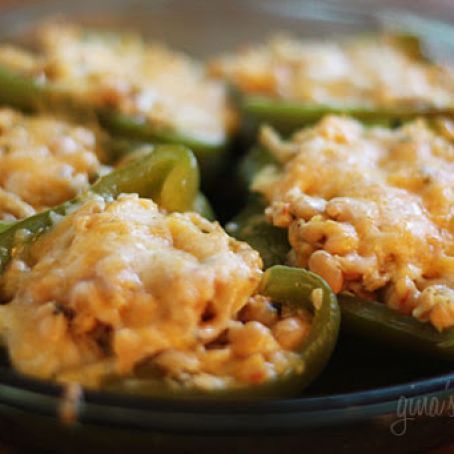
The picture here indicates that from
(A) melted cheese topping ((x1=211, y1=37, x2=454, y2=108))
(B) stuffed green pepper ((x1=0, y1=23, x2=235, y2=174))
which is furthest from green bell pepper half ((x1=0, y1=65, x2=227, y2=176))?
(A) melted cheese topping ((x1=211, y1=37, x2=454, y2=108))

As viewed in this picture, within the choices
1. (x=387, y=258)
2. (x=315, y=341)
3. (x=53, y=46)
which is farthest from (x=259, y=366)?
(x=53, y=46)

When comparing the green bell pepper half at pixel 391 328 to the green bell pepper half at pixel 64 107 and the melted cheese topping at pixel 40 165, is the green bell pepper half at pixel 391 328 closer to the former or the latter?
the melted cheese topping at pixel 40 165

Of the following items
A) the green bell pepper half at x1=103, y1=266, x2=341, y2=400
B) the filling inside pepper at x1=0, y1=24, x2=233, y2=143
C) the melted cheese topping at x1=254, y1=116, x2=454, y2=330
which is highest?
the melted cheese topping at x1=254, y1=116, x2=454, y2=330

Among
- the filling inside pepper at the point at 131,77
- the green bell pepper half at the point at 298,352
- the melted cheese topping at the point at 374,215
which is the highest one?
the melted cheese topping at the point at 374,215

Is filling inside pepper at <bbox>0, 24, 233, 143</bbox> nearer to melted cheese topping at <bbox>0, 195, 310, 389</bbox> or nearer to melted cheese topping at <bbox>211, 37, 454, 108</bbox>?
melted cheese topping at <bbox>211, 37, 454, 108</bbox>

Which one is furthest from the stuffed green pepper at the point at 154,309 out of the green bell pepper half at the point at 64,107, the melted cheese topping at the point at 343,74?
the melted cheese topping at the point at 343,74

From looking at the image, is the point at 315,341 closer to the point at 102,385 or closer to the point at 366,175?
the point at 102,385
